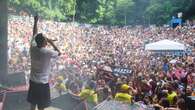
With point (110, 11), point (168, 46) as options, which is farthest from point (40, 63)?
point (110, 11)

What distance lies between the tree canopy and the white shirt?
20.9 meters

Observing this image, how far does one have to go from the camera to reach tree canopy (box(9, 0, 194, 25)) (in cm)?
2847

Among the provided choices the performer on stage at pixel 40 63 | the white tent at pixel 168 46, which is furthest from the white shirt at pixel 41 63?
the white tent at pixel 168 46

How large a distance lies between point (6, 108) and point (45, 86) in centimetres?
98

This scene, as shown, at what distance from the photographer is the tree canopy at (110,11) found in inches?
1121

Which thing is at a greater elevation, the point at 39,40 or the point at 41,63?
the point at 39,40

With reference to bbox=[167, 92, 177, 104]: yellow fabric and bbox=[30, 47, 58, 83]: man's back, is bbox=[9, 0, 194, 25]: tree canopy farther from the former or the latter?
bbox=[30, 47, 58, 83]: man's back

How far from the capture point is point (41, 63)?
5051 mm

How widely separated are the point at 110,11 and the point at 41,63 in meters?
39.7

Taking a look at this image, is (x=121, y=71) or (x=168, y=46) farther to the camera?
(x=168, y=46)

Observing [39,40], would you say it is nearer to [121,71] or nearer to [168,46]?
[121,71]

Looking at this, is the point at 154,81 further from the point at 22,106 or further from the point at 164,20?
the point at 164,20

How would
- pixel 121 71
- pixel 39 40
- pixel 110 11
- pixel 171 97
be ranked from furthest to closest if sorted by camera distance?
pixel 110 11
pixel 121 71
pixel 171 97
pixel 39 40

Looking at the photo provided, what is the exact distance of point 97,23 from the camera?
2013 inches
